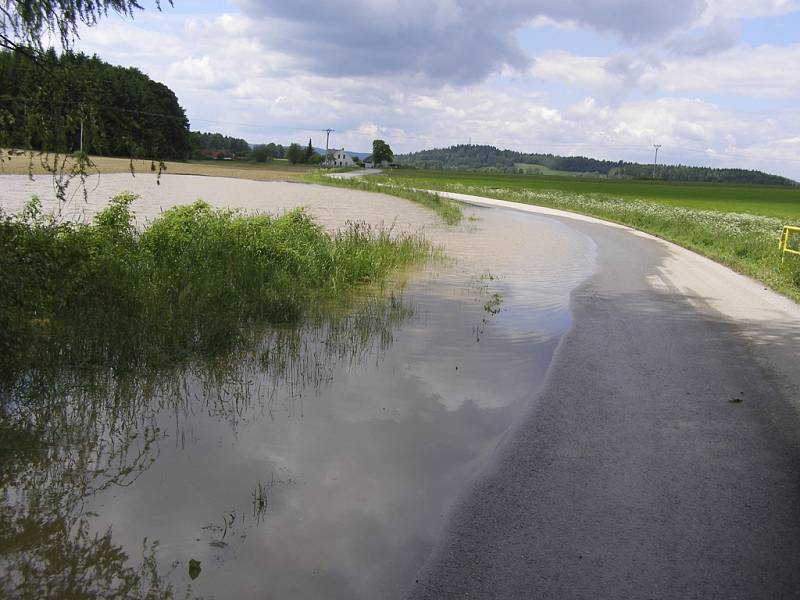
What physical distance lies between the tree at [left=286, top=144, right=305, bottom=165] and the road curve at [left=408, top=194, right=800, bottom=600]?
16674 centimetres

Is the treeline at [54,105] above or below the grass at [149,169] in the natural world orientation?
above

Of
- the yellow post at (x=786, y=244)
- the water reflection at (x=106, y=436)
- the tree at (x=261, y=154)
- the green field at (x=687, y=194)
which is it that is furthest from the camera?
the tree at (x=261, y=154)

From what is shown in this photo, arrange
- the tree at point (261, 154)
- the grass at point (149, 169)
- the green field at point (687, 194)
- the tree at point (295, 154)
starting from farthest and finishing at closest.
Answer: the tree at point (295, 154) < the tree at point (261, 154) < the green field at point (687, 194) < the grass at point (149, 169)

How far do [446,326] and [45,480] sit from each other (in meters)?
7.06

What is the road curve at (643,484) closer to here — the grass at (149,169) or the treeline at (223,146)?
the grass at (149,169)

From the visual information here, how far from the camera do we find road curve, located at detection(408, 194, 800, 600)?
4047 millimetres

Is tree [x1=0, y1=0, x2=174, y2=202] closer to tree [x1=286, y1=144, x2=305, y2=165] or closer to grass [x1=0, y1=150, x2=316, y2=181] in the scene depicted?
grass [x1=0, y1=150, x2=316, y2=181]

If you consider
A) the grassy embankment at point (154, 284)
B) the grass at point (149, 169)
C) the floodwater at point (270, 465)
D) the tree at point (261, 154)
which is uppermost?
the tree at point (261, 154)

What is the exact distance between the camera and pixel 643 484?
529 cm

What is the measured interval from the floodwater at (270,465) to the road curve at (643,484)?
35 cm

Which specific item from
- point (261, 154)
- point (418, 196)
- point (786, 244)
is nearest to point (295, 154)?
point (261, 154)

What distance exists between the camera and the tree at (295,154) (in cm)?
17050

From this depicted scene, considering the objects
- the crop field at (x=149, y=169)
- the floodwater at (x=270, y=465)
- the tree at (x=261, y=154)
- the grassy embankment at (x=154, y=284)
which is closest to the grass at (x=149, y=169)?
the crop field at (x=149, y=169)

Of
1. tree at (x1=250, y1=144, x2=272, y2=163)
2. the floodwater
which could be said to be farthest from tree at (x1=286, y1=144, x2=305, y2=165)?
the floodwater
